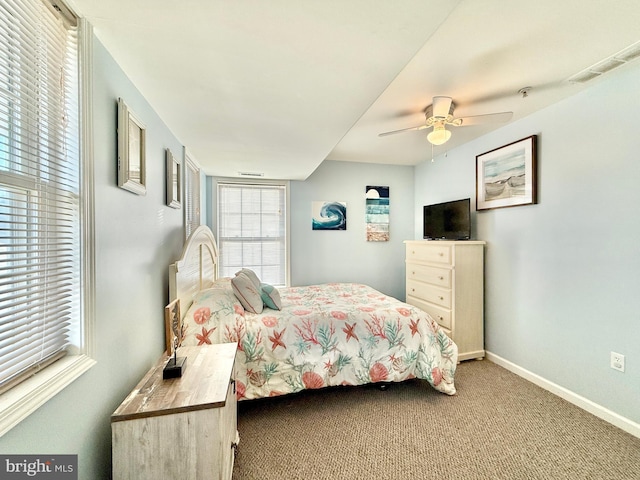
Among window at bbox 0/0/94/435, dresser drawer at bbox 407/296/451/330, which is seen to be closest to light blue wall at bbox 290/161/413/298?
dresser drawer at bbox 407/296/451/330

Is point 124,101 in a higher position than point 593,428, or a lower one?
higher

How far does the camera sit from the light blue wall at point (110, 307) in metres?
0.87

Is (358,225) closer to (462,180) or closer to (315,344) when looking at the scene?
(462,180)

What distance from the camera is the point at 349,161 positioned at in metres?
4.03

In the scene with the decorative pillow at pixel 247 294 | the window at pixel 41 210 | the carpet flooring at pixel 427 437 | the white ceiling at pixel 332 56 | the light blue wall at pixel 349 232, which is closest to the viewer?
the window at pixel 41 210

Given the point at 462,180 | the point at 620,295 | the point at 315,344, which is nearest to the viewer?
the point at 620,295

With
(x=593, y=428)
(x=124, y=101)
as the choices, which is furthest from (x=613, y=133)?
(x=124, y=101)

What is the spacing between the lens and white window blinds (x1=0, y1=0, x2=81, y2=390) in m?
0.73

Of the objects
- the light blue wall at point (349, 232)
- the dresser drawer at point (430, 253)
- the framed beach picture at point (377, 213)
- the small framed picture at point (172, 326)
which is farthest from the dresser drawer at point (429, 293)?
the small framed picture at point (172, 326)

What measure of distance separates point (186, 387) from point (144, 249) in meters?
0.83

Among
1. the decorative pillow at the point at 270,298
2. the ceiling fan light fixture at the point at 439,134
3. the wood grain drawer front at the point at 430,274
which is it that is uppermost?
the ceiling fan light fixture at the point at 439,134

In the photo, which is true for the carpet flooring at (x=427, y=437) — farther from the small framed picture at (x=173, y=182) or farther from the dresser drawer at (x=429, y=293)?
the small framed picture at (x=173, y=182)

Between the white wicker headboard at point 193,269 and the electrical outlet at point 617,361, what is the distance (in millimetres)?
3147

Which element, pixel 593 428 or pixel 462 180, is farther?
pixel 462 180
